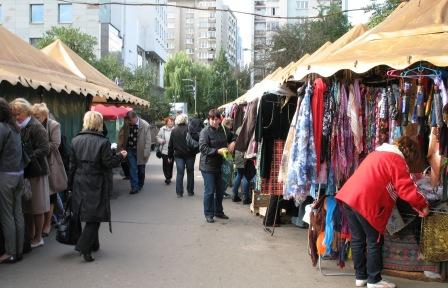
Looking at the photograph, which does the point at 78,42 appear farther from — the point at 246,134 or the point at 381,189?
the point at 381,189

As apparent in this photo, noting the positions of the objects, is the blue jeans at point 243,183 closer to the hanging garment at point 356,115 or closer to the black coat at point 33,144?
the hanging garment at point 356,115

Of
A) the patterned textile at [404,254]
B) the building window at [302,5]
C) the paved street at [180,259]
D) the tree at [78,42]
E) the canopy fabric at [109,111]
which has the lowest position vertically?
the paved street at [180,259]

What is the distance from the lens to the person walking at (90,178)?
618cm

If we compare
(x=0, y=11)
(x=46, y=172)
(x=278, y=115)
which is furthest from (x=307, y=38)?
(x=0, y=11)

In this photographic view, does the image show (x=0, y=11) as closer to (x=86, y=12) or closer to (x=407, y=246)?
(x=86, y=12)

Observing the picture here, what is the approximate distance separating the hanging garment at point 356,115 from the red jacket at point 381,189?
118 cm

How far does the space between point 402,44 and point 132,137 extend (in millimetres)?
7915

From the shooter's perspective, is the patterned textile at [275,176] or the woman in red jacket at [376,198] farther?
the patterned textile at [275,176]

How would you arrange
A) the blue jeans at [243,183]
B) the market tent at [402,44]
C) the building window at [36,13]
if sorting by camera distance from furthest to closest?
the building window at [36,13]
the blue jeans at [243,183]
the market tent at [402,44]

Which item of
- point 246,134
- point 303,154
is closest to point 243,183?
point 246,134

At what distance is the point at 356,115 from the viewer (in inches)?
253

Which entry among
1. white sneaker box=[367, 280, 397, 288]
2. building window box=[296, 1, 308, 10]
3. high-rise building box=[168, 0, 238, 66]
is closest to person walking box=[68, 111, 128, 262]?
white sneaker box=[367, 280, 397, 288]

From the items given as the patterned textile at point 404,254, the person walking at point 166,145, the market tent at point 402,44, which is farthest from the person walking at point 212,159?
the person walking at point 166,145

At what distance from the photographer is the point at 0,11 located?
53000mm
